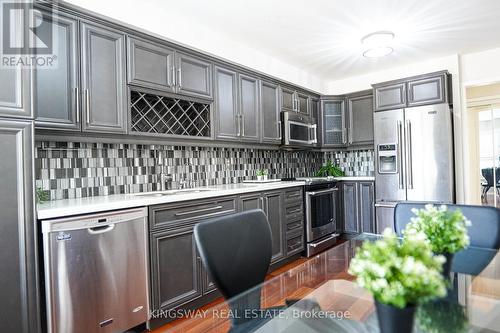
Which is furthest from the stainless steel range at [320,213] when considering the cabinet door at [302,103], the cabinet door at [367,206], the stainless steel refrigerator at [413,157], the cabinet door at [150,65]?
the cabinet door at [150,65]

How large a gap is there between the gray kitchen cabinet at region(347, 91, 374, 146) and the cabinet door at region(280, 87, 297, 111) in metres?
1.12

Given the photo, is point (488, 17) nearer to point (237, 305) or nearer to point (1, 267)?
point (237, 305)

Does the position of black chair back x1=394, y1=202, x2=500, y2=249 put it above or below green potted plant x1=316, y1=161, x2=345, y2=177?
below

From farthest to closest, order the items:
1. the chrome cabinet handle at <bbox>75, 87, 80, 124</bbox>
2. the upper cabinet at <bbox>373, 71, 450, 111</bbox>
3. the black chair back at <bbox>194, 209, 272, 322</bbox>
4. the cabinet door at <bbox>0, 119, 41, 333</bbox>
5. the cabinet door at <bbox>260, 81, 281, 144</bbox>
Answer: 1. the upper cabinet at <bbox>373, 71, 450, 111</bbox>
2. the cabinet door at <bbox>260, 81, 281, 144</bbox>
3. the chrome cabinet handle at <bbox>75, 87, 80, 124</bbox>
4. the cabinet door at <bbox>0, 119, 41, 333</bbox>
5. the black chair back at <bbox>194, 209, 272, 322</bbox>

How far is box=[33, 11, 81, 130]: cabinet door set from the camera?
188cm

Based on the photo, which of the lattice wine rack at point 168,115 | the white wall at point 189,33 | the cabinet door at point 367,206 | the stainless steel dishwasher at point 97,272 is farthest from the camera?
the cabinet door at point 367,206

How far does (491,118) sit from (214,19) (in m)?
5.04

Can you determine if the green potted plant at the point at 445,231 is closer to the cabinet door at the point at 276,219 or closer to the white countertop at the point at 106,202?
the white countertop at the point at 106,202

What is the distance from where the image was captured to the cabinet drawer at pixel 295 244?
338 cm

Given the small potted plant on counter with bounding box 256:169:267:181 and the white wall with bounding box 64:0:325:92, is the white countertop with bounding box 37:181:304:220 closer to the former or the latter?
the small potted plant on counter with bounding box 256:169:267:181

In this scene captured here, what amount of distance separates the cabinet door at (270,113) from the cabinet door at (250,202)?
895 mm

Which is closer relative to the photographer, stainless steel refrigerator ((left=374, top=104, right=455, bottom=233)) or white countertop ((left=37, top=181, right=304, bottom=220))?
white countertop ((left=37, top=181, right=304, bottom=220))

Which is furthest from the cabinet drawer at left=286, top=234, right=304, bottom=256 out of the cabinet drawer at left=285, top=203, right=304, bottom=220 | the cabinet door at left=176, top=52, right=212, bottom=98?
the cabinet door at left=176, top=52, right=212, bottom=98

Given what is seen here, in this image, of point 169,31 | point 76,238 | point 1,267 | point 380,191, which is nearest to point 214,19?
point 169,31
